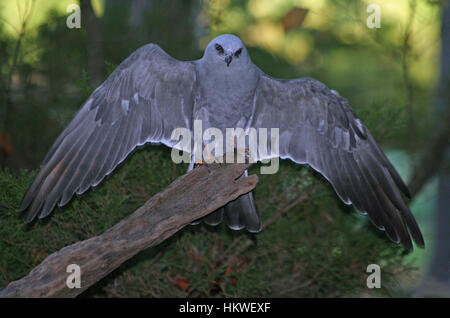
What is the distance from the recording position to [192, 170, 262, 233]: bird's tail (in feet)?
11.7

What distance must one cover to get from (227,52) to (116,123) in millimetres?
992

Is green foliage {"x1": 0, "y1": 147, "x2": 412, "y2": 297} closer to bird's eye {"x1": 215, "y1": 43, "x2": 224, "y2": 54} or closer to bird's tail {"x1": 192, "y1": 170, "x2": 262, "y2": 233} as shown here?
bird's tail {"x1": 192, "y1": 170, "x2": 262, "y2": 233}

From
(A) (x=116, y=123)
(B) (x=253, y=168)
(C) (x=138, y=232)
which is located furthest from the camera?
(B) (x=253, y=168)

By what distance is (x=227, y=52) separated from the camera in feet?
10.9

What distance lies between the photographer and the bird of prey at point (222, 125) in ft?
11.2

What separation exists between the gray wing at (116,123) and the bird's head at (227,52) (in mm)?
244

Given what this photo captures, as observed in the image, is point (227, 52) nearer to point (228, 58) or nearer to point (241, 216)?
point (228, 58)

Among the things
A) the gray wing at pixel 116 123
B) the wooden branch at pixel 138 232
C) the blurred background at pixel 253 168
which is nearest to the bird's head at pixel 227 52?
the gray wing at pixel 116 123

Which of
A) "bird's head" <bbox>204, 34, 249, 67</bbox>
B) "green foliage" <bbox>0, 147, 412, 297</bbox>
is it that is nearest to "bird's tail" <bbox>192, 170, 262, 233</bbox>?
"green foliage" <bbox>0, 147, 412, 297</bbox>

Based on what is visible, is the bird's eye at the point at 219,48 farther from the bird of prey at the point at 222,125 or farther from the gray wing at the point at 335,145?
the gray wing at the point at 335,145

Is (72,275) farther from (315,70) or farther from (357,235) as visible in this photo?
(315,70)

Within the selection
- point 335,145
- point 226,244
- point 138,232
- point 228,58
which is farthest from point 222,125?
point 138,232

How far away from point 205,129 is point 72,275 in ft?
5.03

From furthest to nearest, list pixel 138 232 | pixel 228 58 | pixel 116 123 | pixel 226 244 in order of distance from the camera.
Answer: pixel 226 244
pixel 116 123
pixel 228 58
pixel 138 232
